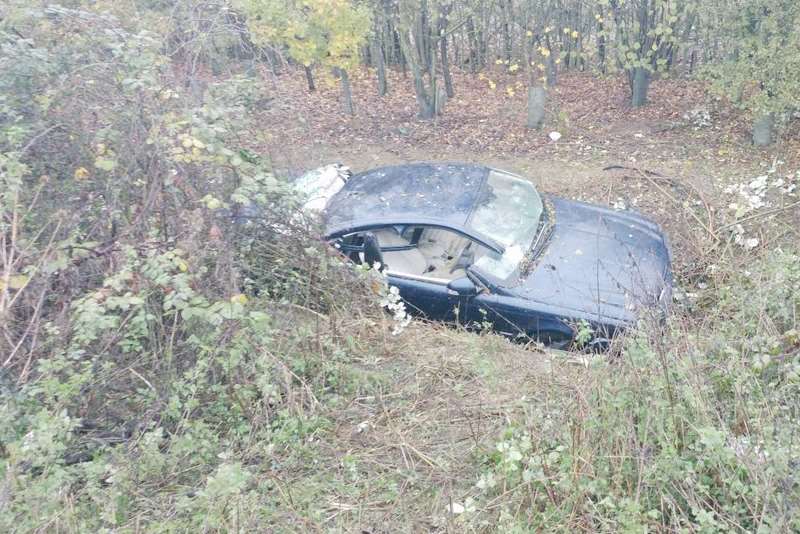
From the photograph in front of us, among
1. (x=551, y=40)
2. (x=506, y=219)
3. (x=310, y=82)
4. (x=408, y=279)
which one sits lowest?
(x=408, y=279)

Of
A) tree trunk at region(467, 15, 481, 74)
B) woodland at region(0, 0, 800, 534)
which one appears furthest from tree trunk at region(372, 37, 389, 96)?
woodland at region(0, 0, 800, 534)

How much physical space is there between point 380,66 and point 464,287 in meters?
6.90

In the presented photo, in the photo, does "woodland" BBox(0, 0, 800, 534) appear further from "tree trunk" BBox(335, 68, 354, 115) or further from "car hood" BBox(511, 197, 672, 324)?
"tree trunk" BBox(335, 68, 354, 115)

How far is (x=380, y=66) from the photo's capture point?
10.7 meters

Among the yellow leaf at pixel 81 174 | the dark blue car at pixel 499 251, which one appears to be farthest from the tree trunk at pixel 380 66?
the yellow leaf at pixel 81 174

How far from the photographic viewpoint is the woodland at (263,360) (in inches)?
116

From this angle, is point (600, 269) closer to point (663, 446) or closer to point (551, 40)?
point (663, 446)

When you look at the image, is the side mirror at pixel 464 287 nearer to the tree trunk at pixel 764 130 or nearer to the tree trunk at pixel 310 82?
the tree trunk at pixel 764 130

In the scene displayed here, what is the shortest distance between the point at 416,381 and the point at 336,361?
22.6 inches

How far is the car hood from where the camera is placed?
467cm

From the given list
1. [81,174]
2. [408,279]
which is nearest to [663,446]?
[408,279]

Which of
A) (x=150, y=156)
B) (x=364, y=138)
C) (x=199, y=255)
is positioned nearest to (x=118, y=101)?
(x=150, y=156)

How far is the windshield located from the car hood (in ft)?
0.55

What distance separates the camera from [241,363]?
379cm
